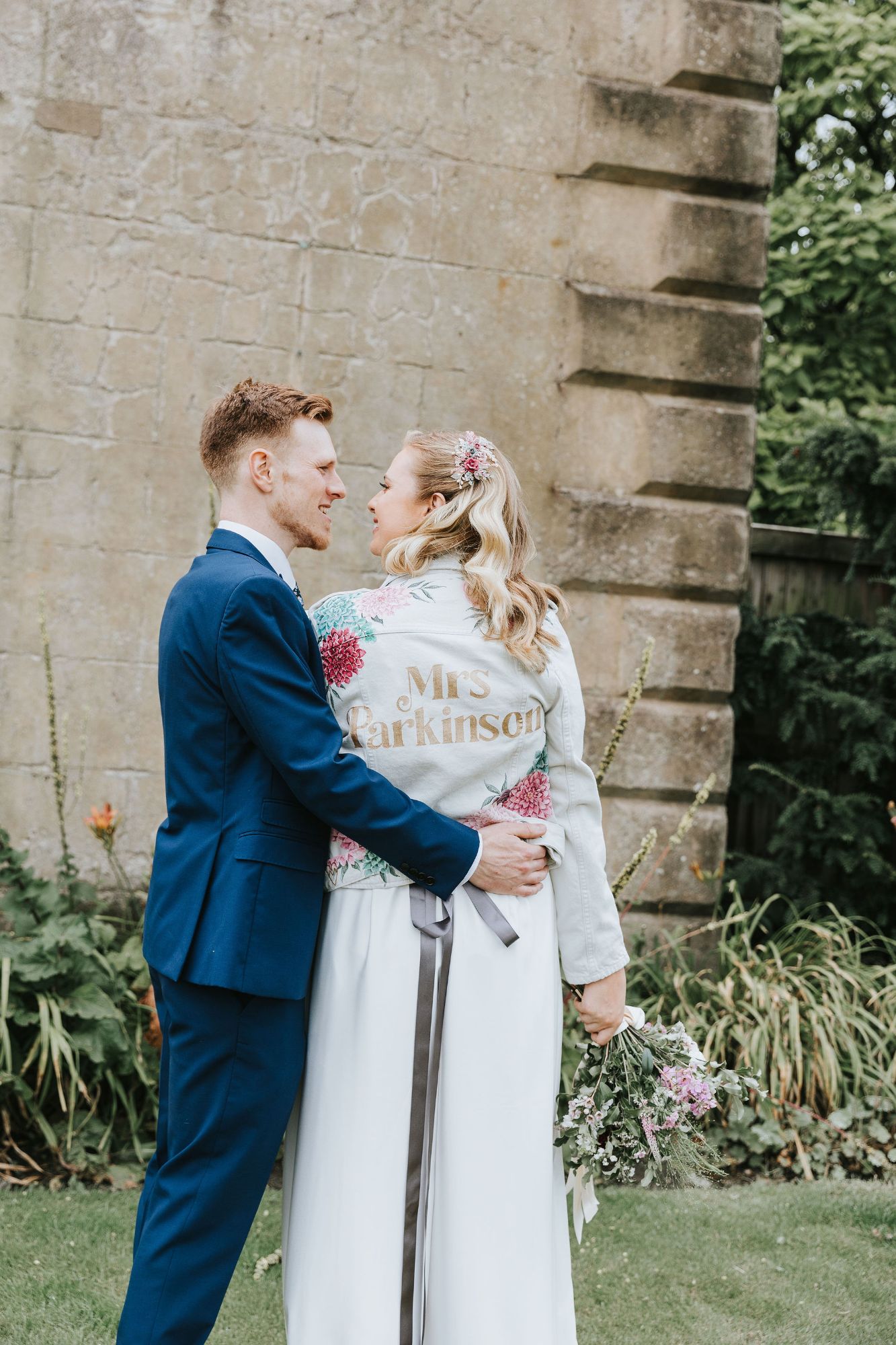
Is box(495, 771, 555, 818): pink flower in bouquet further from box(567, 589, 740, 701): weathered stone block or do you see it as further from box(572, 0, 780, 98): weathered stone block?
box(572, 0, 780, 98): weathered stone block

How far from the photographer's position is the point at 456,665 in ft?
7.16

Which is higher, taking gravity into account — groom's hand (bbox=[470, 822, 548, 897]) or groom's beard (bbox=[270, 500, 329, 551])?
groom's beard (bbox=[270, 500, 329, 551])

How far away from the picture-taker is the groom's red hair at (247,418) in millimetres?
2332

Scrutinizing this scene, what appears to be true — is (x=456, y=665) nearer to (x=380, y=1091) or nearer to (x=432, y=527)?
(x=432, y=527)

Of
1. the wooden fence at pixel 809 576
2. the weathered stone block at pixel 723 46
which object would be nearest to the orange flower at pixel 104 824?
the wooden fence at pixel 809 576

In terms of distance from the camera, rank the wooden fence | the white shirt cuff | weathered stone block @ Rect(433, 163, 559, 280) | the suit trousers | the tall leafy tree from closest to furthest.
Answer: the suit trousers < the white shirt cuff < weathered stone block @ Rect(433, 163, 559, 280) < the wooden fence < the tall leafy tree

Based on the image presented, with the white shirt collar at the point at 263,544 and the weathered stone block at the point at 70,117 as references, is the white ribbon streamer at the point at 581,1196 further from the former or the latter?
the weathered stone block at the point at 70,117

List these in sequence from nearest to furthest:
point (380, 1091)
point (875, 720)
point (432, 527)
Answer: point (380, 1091)
point (432, 527)
point (875, 720)

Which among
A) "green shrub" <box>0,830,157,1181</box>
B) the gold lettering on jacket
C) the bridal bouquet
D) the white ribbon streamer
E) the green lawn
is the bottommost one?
the green lawn

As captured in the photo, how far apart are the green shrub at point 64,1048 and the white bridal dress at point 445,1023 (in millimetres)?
1689

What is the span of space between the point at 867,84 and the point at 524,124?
20.2ft

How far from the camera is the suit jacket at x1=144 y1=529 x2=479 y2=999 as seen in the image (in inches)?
81.7

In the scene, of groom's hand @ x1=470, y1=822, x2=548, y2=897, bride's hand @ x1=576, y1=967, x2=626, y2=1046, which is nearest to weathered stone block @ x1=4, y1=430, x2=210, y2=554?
groom's hand @ x1=470, y1=822, x2=548, y2=897

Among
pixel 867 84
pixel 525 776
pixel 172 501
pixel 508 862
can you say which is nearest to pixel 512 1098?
pixel 508 862
